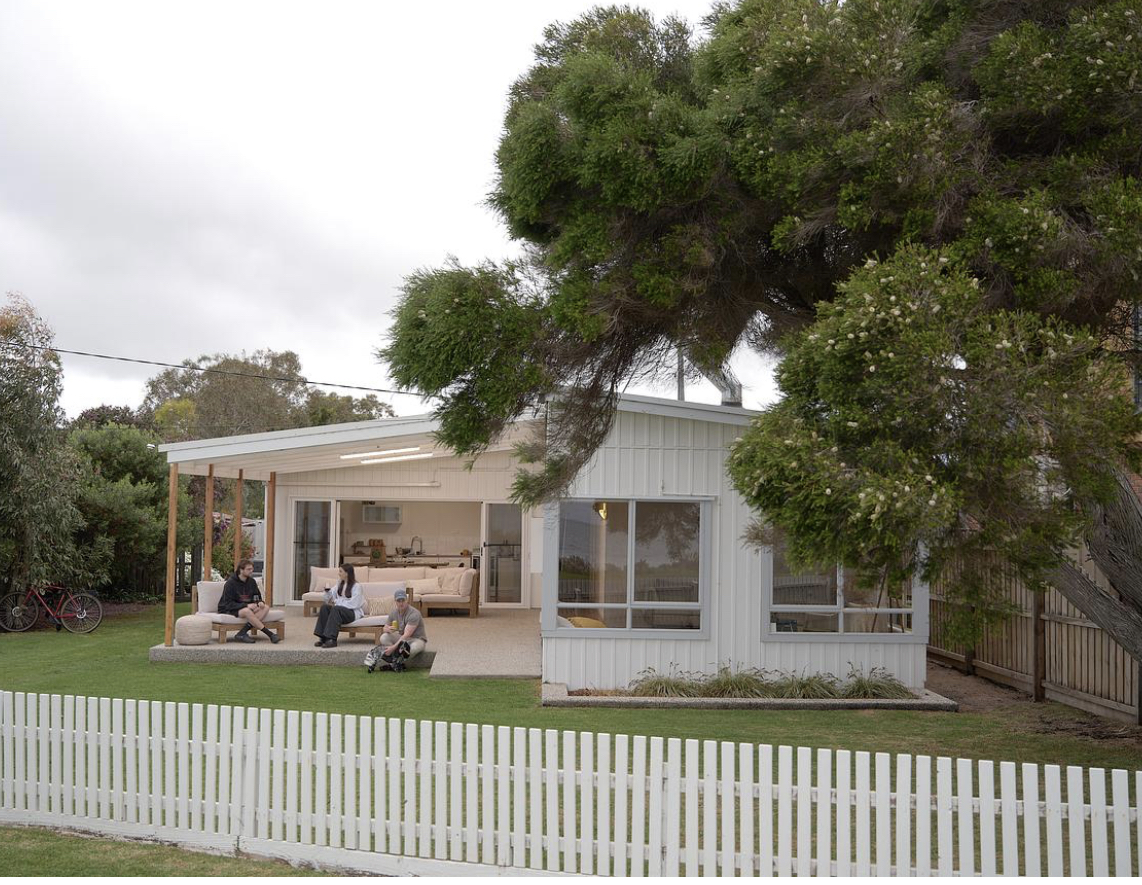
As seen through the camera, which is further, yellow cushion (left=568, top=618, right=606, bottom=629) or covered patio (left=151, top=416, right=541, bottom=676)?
covered patio (left=151, top=416, right=541, bottom=676)

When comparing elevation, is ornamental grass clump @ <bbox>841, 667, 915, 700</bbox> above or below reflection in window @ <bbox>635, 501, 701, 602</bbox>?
below

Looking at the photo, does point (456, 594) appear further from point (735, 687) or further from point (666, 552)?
point (735, 687)

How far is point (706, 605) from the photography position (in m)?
11.8

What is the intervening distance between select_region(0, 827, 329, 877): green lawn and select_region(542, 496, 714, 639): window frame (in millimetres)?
6121

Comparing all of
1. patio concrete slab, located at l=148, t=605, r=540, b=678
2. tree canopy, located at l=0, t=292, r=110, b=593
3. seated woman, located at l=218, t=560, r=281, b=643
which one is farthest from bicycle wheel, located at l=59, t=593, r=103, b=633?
seated woman, located at l=218, t=560, r=281, b=643

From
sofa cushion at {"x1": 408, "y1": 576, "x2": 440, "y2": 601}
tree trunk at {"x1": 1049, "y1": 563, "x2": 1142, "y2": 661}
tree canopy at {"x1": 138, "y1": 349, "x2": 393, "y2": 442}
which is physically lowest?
sofa cushion at {"x1": 408, "y1": 576, "x2": 440, "y2": 601}

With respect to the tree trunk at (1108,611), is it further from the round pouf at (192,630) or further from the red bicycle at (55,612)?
the red bicycle at (55,612)

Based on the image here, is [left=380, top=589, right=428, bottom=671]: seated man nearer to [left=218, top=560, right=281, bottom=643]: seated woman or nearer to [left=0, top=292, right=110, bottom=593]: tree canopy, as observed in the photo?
[left=218, top=560, right=281, bottom=643]: seated woman

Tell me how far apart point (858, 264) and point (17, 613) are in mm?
15362

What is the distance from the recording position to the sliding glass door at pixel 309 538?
814 inches

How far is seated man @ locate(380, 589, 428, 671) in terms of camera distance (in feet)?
43.0

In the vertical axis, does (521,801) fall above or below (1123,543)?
below

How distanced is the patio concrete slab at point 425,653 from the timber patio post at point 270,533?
3238 mm

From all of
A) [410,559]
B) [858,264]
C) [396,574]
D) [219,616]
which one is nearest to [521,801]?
[858,264]
